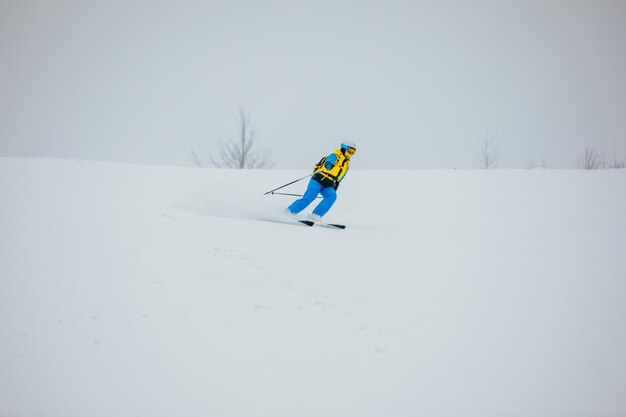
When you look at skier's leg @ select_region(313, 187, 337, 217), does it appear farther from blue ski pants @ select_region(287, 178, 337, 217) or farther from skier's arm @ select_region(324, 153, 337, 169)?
skier's arm @ select_region(324, 153, 337, 169)

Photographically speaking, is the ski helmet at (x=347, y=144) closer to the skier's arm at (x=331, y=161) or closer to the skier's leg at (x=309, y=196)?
the skier's arm at (x=331, y=161)

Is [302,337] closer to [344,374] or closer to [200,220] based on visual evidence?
[344,374]

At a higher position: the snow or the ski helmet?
the ski helmet

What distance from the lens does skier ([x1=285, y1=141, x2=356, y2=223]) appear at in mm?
7379

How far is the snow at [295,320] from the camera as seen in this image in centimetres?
196

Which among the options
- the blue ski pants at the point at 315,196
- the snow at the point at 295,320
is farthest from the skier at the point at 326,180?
the snow at the point at 295,320

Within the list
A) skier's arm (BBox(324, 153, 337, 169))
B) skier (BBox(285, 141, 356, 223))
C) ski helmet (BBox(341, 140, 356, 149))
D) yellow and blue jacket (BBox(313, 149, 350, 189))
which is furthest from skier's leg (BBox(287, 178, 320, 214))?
ski helmet (BBox(341, 140, 356, 149))

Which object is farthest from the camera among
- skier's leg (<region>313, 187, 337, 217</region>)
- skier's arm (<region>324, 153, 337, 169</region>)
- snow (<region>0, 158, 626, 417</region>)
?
skier's leg (<region>313, 187, 337, 217</region>)

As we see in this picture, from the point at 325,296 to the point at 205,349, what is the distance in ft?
3.81

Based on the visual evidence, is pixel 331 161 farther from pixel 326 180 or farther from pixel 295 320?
pixel 295 320

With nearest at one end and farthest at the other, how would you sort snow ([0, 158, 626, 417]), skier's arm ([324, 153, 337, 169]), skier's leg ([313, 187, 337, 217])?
snow ([0, 158, 626, 417])
skier's arm ([324, 153, 337, 169])
skier's leg ([313, 187, 337, 217])

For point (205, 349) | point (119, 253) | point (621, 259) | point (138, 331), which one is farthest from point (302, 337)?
point (621, 259)

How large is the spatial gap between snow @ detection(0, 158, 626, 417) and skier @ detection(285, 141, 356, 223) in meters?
1.53

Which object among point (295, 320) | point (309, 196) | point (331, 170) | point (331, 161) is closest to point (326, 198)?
point (309, 196)
